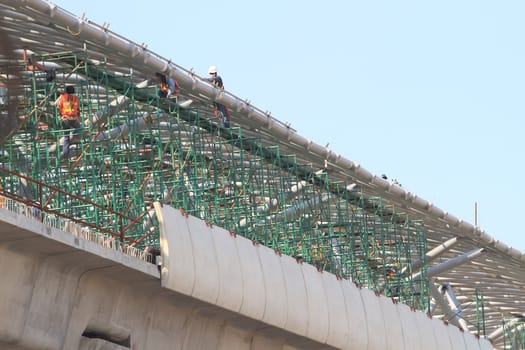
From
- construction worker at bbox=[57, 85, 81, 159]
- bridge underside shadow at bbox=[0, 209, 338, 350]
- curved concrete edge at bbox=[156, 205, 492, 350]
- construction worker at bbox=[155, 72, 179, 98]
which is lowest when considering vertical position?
bridge underside shadow at bbox=[0, 209, 338, 350]

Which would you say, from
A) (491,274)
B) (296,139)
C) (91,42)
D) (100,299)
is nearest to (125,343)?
(100,299)

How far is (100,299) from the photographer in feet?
134

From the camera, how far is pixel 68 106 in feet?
150

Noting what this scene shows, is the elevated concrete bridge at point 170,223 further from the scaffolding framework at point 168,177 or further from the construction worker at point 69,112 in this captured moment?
the construction worker at point 69,112

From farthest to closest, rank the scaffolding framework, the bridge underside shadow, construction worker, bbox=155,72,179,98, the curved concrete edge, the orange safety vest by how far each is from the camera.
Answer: construction worker, bbox=155,72,179,98, the scaffolding framework, the orange safety vest, the curved concrete edge, the bridge underside shadow

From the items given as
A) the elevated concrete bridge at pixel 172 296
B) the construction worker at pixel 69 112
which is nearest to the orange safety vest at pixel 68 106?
the construction worker at pixel 69 112

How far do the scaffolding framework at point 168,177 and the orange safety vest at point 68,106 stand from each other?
0.80 meters

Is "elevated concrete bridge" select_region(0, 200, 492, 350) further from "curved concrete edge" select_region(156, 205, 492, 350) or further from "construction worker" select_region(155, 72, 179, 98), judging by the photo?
"construction worker" select_region(155, 72, 179, 98)

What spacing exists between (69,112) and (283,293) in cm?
829

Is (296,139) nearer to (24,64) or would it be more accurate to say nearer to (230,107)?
(230,107)

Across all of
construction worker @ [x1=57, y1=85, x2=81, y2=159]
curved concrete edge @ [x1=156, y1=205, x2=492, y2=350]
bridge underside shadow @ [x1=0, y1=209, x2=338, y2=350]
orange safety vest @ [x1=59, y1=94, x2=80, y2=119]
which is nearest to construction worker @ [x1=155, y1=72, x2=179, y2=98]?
construction worker @ [x1=57, y1=85, x2=81, y2=159]

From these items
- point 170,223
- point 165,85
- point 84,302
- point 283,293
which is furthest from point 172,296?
point 165,85

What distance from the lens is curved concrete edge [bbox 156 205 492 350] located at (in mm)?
43188

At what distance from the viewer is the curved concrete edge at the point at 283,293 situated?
142 feet
